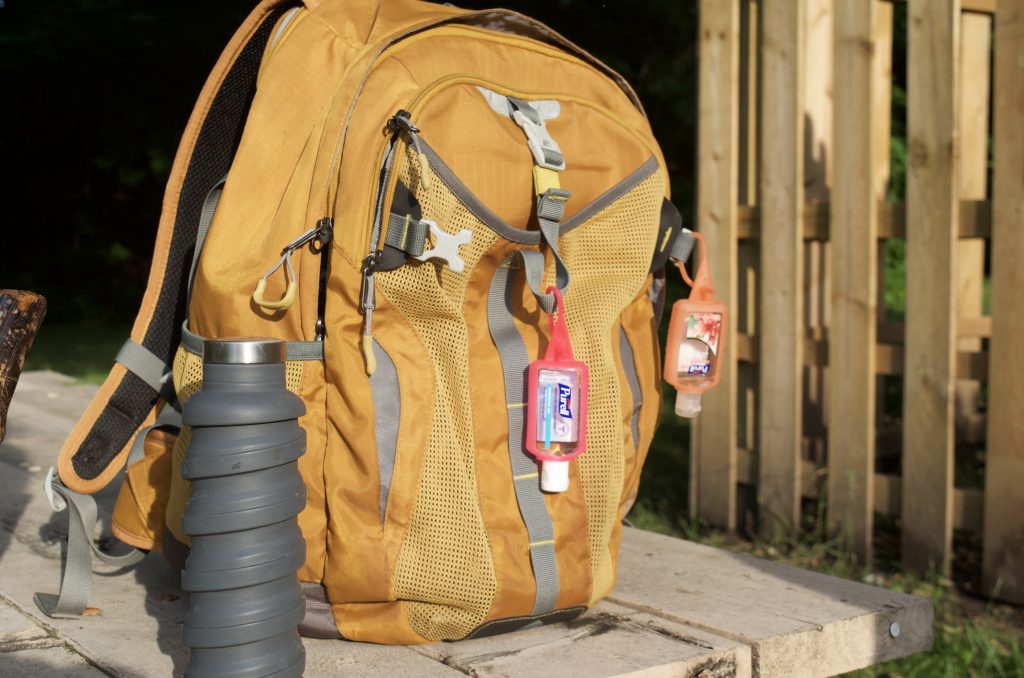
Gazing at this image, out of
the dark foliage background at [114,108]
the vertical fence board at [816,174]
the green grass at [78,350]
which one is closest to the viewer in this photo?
the vertical fence board at [816,174]

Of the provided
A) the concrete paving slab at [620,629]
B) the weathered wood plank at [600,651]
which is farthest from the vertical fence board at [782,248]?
the weathered wood plank at [600,651]

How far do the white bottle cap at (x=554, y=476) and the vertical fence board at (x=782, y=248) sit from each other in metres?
1.82

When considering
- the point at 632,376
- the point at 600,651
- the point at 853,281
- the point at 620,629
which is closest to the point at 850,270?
the point at 853,281

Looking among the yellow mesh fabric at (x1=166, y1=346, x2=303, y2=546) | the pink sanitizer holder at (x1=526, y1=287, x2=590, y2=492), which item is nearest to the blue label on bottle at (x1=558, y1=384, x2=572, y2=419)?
the pink sanitizer holder at (x1=526, y1=287, x2=590, y2=492)

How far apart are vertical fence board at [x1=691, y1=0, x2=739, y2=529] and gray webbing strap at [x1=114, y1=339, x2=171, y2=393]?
199cm

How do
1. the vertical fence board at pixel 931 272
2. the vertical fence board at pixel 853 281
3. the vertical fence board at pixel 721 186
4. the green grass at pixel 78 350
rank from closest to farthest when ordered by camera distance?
the vertical fence board at pixel 931 272, the vertical fence board at pixel 853 281, the vertical fence board at pixel 721 186, the green grass at pixel 78 350

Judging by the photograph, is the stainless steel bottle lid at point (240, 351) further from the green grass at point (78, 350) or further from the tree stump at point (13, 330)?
the green grass at point (78, 350)

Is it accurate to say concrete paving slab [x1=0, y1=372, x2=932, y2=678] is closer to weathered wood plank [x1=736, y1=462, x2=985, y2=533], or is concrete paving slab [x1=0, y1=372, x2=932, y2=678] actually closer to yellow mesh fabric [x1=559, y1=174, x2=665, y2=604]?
yellow mesh fabric [x1=559, y1=174, x2=665, y2=604]

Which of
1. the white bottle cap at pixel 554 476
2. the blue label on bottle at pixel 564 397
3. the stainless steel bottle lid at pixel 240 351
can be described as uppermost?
the stainless steel bottle lid at pixel 240 351

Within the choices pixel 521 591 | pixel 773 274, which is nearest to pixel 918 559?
pixel 773 274

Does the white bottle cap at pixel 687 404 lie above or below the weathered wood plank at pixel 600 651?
above

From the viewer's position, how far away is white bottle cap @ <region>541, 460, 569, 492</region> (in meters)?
1.80

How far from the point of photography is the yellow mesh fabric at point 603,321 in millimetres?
1909

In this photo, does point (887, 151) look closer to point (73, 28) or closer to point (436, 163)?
point (436, 163)
